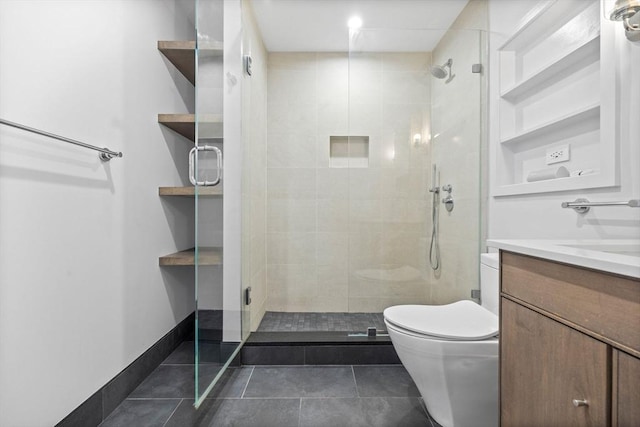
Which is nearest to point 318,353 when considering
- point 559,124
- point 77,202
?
point 77,202

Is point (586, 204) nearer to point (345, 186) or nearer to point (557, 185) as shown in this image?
point (557, 185)

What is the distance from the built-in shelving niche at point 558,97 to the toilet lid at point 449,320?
66 cm

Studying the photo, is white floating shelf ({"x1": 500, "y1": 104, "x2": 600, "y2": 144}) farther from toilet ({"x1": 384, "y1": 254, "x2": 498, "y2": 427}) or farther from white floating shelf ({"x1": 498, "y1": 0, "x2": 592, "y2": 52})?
toilet ({"x1": 384, "y1": 254, "x2": 498, "y2": 427})

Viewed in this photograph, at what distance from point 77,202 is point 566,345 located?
1.65m

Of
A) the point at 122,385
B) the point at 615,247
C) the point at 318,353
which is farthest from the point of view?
the point at 318,353

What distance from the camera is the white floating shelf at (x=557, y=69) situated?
49.2 inches

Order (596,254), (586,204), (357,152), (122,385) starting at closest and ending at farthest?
(596,254) < (586,204) < (122,385) < (357,152)

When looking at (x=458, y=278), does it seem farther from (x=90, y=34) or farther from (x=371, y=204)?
(x=90, y=34)

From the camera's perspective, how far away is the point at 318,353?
1.92m

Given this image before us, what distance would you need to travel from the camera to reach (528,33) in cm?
162

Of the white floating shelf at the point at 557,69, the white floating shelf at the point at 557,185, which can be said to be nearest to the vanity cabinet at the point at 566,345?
the white floating shelf at the point at 557,185

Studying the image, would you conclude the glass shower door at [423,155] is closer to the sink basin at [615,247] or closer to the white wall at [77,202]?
the sink basin at [615,247]

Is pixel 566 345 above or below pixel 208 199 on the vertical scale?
below

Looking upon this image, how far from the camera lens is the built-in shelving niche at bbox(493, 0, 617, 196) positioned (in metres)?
1.17
